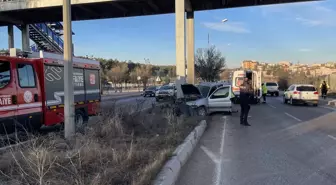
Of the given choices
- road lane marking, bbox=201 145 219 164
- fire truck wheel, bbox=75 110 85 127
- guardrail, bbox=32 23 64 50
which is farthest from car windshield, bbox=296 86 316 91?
guardrail, bbox=32 23 64 50

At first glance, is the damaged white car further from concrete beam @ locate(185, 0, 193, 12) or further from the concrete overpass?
concrete beam @ locate(185, 0, 193, 12)

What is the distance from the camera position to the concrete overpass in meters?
25.2

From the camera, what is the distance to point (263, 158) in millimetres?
8125

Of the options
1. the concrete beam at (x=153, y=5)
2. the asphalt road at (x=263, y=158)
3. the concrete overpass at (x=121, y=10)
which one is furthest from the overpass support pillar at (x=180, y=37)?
the asphalt road at (x=263, y=158)

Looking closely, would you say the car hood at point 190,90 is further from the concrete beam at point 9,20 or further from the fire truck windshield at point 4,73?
the concrete beam at point 9,20

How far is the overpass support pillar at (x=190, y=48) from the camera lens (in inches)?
1148

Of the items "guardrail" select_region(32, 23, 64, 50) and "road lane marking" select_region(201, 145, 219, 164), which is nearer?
"road lane marking" select_region(201, 145, 219, 164)

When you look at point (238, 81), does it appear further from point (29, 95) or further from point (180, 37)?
point (29, 95)

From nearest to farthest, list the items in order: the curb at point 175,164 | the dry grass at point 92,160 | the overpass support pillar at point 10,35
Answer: the dry grass at point 92,160 → the curb at point 175,164 → the overpass support pillar at point 10,35

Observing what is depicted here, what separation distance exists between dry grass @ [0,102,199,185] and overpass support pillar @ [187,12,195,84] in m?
20.4

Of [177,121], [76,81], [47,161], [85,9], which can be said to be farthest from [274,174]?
[85,9]

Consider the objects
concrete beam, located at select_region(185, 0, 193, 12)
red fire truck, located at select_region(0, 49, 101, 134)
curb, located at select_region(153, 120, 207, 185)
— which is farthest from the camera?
concrete beam, located at select_region(185, 0, 193, 12)

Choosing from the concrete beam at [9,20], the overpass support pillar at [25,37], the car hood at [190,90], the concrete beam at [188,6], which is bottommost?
the car hood at [190,90]

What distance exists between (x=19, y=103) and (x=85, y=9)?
2222 centimetres
